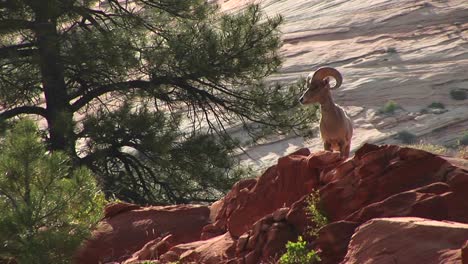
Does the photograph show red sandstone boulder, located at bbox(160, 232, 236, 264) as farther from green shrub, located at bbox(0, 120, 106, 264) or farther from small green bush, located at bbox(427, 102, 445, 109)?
small green bush, located at bbox(427, 102, 445, 109)

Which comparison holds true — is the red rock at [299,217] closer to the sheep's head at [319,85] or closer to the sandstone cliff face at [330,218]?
the sandstone cliff face at [330,218]

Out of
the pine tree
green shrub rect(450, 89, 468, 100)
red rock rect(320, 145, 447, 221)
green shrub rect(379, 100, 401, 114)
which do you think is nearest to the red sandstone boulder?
red rock rect(320, 145, 447, 221)

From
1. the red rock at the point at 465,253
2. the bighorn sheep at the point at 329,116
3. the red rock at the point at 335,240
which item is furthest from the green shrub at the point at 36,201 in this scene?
the red rock at the point at 465,253

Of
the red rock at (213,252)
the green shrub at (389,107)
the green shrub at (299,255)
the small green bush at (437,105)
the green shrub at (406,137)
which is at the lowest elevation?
the green shrub at (406,137)

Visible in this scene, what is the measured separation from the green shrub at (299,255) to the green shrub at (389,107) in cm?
4526

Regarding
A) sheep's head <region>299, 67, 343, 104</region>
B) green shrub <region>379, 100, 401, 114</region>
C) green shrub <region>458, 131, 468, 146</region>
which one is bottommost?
green shrub <region>458, 131, 468, 146</region>

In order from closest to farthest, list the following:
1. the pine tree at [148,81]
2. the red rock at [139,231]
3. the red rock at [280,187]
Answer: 1. the red rock at [280,187]
2. the red rock at [139,231]
3. the pine tree at [148,81]

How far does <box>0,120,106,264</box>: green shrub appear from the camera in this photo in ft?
30.7

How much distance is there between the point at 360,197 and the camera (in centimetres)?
899

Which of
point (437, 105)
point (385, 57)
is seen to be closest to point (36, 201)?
point (437, 105)

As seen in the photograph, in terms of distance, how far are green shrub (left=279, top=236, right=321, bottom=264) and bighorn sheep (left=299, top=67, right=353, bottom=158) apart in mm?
3906

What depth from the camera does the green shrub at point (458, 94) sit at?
54.4 metres

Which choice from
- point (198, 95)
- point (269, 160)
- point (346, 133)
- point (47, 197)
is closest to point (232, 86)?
point (198, 95)

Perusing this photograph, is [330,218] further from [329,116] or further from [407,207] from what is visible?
[329,116]
